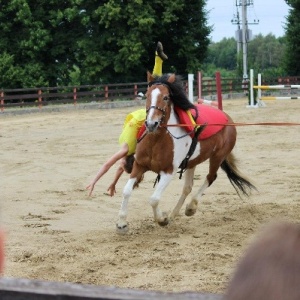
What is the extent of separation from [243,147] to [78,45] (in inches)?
1119

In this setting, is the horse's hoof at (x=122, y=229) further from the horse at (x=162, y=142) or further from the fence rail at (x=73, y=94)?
the fence rail at (x=73, y=94)

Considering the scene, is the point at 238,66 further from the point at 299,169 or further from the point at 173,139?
the point at 173,139

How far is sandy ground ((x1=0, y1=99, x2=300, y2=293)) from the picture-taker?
6756 millimetres

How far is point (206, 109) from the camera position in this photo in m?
9.55

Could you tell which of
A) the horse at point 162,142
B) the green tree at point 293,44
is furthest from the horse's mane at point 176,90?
the green tree at point 293,44

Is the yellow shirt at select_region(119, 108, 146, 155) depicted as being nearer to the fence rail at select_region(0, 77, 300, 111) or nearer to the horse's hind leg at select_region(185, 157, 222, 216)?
the horse's hind leg at select_region(185, 157, 222, 216)

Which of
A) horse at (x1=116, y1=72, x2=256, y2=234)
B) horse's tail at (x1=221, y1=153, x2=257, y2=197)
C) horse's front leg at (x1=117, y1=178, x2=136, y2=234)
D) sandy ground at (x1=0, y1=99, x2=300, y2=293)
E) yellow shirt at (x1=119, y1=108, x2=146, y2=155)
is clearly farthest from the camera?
horse's tail at (x1=221, y1=153, x2=257, y2=197)

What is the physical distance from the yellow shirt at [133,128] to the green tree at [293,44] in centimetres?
4365

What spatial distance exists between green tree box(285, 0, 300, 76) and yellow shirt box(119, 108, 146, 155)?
43650 mm

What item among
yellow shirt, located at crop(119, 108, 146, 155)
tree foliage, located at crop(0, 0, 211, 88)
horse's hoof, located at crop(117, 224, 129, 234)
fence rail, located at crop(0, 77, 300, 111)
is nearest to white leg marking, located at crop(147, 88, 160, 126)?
yellow shirt, located at crop(119, 108, 146, 155)

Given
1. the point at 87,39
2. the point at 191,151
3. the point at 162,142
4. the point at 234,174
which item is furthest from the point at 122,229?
the point at 87,39

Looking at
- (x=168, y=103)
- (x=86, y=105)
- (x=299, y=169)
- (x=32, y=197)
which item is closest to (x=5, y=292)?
(x=168, y=103)

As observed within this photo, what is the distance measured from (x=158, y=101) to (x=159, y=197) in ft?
3.34

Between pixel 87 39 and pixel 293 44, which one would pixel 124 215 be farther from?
pixel 293 44
